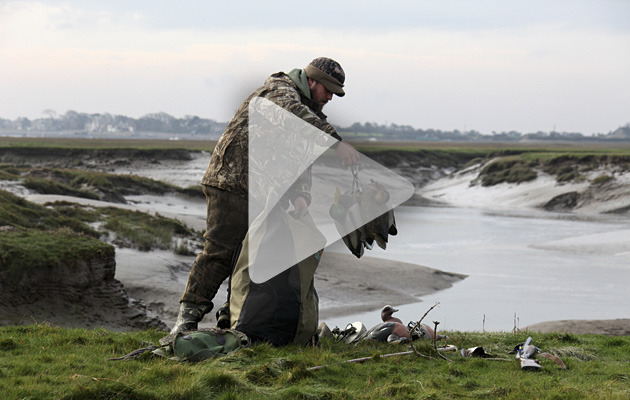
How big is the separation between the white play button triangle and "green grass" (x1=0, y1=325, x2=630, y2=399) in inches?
34.1

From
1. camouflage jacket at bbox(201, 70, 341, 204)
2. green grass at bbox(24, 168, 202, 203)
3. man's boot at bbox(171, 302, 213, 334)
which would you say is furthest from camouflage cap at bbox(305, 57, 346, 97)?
green grass at bbox(24, 168, 202, 203)

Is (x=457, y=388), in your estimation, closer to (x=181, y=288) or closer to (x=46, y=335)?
(x=46, y=335)

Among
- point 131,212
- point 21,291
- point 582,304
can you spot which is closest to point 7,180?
point 131,212

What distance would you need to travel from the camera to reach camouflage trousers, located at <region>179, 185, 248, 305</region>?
636 cm

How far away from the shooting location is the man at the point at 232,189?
20.6 feet

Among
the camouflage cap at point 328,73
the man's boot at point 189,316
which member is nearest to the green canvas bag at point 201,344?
the man's boot at point 189,316

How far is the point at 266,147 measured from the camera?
6.15 metres

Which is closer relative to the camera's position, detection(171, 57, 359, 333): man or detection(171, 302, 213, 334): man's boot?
detection(171, 57, 359, 333): man

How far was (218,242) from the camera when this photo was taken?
21.2 ft

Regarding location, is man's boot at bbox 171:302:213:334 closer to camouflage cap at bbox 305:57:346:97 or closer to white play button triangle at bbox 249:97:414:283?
white play button triangle at bbox 249:97:414:283

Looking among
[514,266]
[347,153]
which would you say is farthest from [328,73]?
[514,266]

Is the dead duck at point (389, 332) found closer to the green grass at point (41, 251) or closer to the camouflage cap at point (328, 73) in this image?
the camouflage cap at point (328, 73)

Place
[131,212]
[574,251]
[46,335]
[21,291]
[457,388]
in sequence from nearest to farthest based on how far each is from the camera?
1. [457,388]
2. [46,335]
3. [21,291]
4. [131,212]
5. [574,251]

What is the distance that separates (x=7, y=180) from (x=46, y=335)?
18779mm
